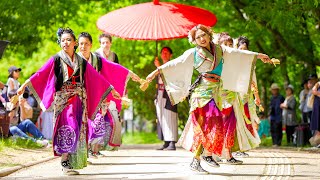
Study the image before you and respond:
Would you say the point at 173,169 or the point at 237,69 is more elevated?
the point at 237,69

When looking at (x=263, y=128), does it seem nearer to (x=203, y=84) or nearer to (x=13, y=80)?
(x=13, y=80)

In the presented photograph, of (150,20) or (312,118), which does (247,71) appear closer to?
(150,20)

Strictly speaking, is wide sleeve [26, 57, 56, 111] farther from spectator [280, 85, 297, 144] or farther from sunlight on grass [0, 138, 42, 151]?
spectator [280, 85, 297, 144]

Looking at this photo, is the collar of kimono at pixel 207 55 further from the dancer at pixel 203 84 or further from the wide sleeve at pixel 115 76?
the wide sleeve at pixel 115 76

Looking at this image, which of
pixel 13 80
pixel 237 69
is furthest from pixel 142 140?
pixel 237 69

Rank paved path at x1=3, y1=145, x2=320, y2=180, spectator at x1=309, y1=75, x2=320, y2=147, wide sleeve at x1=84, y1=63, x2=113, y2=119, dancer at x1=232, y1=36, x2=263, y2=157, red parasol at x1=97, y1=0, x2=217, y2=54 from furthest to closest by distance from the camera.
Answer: spectator at x1=309, y1=75, x2=320, y2=147 → red parasol at x1=97, y1=0, x2=217, y2=54 → dancer at x1=232, y1=36, x2=263, y2=157 → wide sleeve at x1=84, y1=63, x2=113, y2=119 → paved path at x1=3, y1=145, x2=320, y2=180

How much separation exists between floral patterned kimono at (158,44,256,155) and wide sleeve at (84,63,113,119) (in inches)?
33.2

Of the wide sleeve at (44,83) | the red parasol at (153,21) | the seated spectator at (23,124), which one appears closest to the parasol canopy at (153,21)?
the red parasol at (153,21)

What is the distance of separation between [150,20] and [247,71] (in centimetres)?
398

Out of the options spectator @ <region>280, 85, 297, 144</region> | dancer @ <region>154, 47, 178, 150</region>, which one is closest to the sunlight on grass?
dancer @ <region>154, 47, 178, 150</region>

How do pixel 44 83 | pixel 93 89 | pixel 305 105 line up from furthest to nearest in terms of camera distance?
pixel 305 105 < pixel 93 89 < pixel 44 83

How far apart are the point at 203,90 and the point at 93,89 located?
1.49 meters

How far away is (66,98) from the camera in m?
10.1

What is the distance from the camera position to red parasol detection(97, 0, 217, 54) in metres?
14.2
